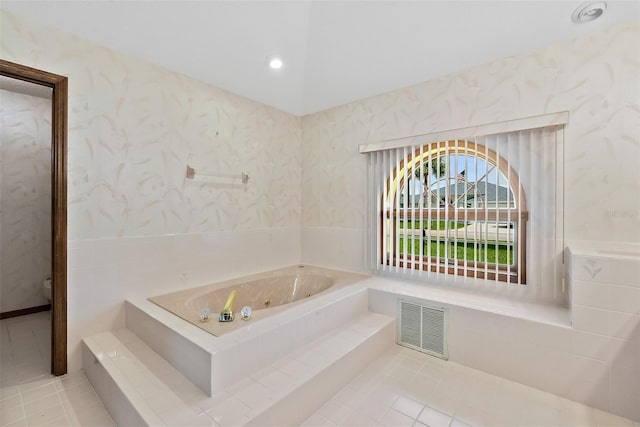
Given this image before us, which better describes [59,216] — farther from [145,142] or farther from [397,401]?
[397,401]

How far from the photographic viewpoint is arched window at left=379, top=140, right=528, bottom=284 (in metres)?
2.13

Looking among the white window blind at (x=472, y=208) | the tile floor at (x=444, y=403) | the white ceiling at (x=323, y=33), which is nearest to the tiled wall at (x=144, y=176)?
the white ceiling at (x=323, y=33)

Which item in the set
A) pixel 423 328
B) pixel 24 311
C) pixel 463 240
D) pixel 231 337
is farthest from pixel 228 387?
pixel 24 311

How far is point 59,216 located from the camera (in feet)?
5.91

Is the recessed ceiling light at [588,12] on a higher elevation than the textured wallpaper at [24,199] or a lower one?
higher

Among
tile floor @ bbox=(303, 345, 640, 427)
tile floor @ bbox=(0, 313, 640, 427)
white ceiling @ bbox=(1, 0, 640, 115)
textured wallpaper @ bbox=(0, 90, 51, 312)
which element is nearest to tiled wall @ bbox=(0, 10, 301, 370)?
white ceiling @ bbox=(1, 0, 640, 115)

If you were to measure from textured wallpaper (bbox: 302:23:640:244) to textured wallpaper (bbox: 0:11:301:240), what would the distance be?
5.17ft

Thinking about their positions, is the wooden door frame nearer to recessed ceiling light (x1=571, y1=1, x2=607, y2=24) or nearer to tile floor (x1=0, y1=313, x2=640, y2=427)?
tile floor (x1=0, y1=313, x2=640, y2=427)

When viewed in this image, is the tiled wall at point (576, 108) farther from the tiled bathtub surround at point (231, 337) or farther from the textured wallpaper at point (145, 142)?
the tiled bathtub surround at point (231, 337)

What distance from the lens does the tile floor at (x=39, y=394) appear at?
4.82ft

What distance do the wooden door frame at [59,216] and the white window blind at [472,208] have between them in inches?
91.8

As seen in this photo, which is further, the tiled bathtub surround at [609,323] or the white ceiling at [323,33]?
the white ceiling at [323,33]

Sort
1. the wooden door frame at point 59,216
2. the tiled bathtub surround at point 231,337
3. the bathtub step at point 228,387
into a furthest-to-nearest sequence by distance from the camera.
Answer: the wooden door frame at point 59,216 → the tiled bathtub surround at point 231,337 → the bathtub step at point 228,387

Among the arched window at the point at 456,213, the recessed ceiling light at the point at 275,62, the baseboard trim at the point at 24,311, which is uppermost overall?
the recessed ceiling light at the point at 275,62
